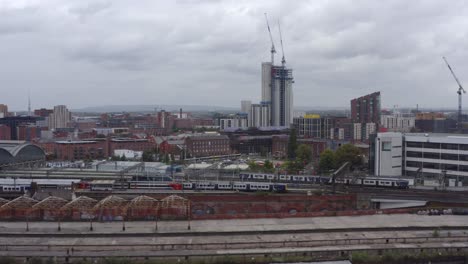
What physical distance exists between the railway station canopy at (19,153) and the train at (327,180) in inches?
785

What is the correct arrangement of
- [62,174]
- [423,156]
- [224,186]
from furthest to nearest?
[423,156] → [62,174] → [224,186]

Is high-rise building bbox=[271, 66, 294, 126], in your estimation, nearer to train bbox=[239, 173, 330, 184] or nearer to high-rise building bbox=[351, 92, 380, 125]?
high-rise building bbox=[351, 92, 380, 125]

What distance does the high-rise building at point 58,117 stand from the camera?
102 metres

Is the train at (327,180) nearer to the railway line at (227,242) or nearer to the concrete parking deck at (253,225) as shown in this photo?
the concrete parking deck at (253,225)

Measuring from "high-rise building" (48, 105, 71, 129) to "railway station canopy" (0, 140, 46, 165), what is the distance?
194ft

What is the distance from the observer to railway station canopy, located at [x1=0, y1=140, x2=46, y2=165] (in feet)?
130

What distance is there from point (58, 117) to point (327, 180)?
83815 mm

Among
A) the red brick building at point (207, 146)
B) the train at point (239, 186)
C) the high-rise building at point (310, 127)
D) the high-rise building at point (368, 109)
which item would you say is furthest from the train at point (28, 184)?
the high-rise building at point (368, 109)

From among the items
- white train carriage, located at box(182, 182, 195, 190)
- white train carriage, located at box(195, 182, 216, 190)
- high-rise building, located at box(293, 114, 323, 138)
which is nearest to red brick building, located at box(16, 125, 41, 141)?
high-rise building, located at box(293, 114, 323, 138)

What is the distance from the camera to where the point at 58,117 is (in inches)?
4048

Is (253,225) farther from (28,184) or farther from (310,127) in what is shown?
(310,127)

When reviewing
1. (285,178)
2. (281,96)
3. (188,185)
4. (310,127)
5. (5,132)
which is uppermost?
(281,96)

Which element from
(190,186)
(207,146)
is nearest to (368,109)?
(207,146)

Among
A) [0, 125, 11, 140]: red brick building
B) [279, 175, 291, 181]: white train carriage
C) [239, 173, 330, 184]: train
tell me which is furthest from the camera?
[0, 125, 11, 140]: red brick building
